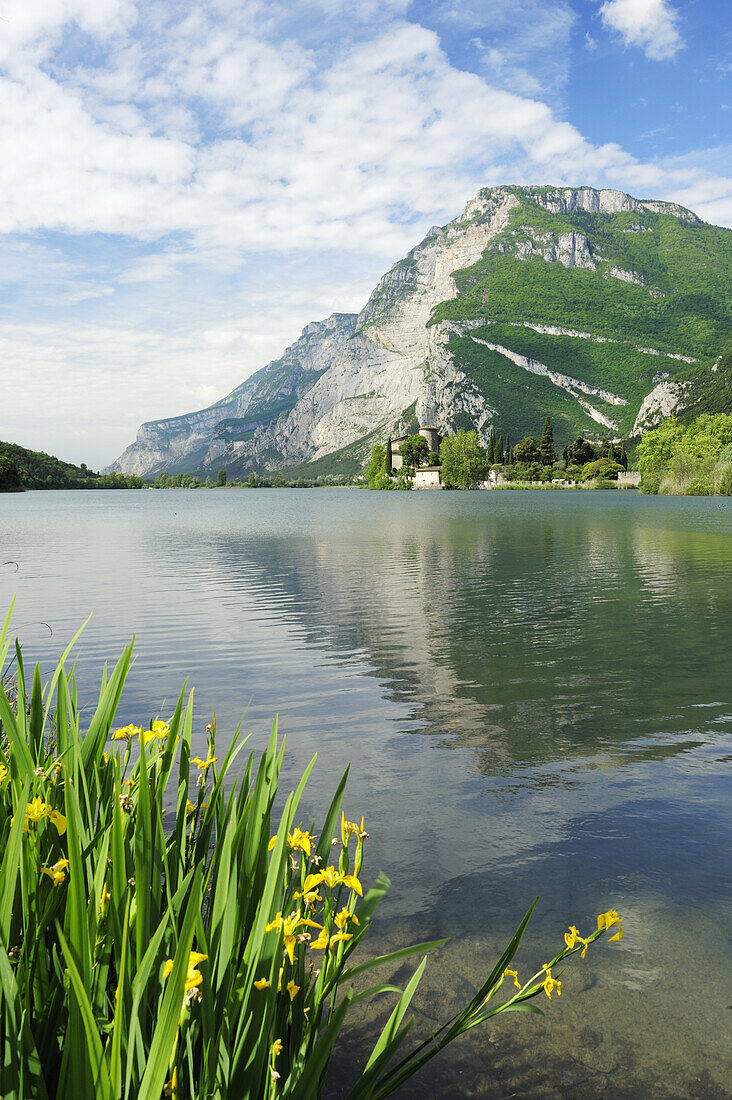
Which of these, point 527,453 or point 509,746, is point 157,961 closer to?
point 509,746

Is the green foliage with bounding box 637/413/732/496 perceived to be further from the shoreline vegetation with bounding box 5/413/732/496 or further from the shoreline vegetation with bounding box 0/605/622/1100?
the shoreline vegetation with bounding box 0/605/622/1100

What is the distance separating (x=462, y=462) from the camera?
187750mm

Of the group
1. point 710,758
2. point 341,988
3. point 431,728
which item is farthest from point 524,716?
point 341,988

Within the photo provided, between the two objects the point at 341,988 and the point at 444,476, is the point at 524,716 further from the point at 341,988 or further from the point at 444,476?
the point at 444,476

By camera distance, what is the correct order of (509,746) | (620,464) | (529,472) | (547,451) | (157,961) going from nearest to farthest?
(157,961) < (509,746) < (620,464) < (529,472) < (547,451)

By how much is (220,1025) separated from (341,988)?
8.53ft

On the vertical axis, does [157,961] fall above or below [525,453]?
below

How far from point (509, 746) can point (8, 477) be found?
165976 mm

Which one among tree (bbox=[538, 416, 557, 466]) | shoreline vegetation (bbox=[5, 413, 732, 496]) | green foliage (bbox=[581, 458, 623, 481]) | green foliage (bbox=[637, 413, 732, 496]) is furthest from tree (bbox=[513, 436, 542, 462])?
green foliage (bbox=[637, 413, 732, 496])

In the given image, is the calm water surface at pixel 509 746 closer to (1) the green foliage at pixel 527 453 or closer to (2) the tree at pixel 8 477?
(2) the tree at pixel 8 477

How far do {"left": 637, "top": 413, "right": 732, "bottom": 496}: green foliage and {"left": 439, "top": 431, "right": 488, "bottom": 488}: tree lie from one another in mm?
66117

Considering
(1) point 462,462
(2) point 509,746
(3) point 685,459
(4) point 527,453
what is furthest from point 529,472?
(2) point 509,746

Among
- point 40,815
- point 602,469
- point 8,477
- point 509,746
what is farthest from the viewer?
point 602,469

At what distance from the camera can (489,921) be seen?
485cm
